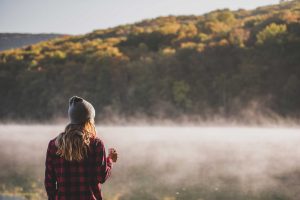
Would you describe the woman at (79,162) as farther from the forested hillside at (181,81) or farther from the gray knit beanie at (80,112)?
the forested hillside at (181,81)

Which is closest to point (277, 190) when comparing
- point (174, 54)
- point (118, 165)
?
point (118, 165)

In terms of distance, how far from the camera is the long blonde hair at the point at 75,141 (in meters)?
3.46

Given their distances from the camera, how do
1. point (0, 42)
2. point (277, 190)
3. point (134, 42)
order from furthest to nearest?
point (0, 42) → point (134, 42) → point (277, 190)

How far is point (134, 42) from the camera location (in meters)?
80.6

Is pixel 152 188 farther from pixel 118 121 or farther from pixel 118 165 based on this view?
pixel 118 121

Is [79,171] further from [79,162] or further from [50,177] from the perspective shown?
[50,177]

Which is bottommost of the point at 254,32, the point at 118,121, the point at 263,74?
the point at 118,121

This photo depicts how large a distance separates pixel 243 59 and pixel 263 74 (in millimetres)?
4216

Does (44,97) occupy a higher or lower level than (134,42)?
lower

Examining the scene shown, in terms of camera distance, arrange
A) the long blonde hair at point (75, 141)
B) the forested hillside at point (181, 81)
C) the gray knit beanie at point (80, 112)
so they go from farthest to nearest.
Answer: the forested hillside at point (181, 81) < the gray knit beanie at point (80, 112) < the long blonde hair at point (75, 141)

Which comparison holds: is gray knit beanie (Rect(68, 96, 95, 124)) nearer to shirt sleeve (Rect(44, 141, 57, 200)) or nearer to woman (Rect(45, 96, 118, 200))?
woman (Rect(45, 96, 118, 200))

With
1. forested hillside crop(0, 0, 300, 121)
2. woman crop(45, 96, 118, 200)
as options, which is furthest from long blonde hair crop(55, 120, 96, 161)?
forested hillside crop(0, 0, 300, 121)

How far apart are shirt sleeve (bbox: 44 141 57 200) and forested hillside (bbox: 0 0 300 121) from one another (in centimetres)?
3769

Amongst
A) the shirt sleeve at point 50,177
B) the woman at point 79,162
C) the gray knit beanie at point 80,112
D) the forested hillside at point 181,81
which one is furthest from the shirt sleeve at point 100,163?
the forested hillside at point 181,81
